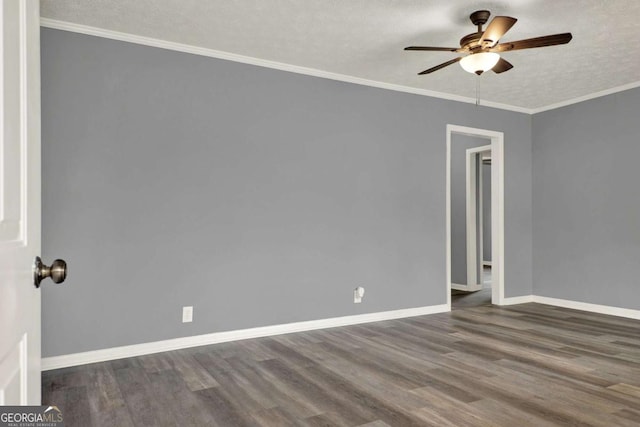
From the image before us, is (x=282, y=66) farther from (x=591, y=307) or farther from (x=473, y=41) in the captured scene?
(x=591, y=307)

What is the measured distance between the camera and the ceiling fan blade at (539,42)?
2924 mm

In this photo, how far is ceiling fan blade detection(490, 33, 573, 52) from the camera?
9.59 ft

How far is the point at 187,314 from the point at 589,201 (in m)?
4.95

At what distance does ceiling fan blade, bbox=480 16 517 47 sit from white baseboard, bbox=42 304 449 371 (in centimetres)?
297

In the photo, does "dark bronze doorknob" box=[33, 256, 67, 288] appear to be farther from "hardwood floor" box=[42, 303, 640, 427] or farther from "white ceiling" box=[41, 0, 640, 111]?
"white ceiling" box=[41, 0, 640, 111]

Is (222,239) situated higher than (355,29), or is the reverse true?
(355,29)

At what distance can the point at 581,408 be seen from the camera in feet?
8.60

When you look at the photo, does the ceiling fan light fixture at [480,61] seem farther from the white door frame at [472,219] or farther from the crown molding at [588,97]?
the white door frame at [472,219]

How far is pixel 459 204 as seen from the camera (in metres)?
7.09

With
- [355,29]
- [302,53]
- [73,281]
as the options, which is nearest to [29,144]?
[73,281]

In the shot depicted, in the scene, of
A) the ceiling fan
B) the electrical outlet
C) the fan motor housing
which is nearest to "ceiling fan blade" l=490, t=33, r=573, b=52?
the ceiling fan

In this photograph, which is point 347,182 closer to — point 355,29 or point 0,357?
point 355,29

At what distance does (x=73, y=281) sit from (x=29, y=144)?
2923mm

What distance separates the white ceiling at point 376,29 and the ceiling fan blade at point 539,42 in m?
0.32
